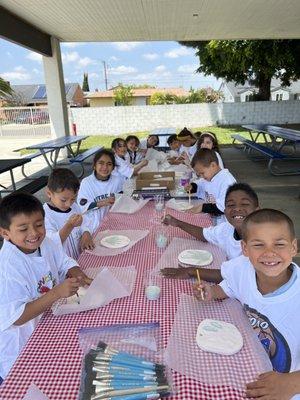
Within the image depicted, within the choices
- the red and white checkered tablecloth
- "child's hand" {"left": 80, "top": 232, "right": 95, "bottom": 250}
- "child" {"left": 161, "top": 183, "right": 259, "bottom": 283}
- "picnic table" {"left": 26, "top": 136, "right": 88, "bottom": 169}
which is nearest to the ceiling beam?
"picnic table" {"left": 26, "top": 136, "right": 88, "bottom": 169}

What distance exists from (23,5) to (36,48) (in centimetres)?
193

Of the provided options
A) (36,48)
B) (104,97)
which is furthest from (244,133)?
(104,97)

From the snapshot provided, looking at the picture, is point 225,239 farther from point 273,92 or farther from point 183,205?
point 273,92

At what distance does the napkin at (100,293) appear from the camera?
144 cm

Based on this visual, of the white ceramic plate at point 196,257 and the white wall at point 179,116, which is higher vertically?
the white wall at point 179,116

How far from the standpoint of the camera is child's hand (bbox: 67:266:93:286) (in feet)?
5.40

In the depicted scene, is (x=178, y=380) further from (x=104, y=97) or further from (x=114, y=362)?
(x=104, y=97)

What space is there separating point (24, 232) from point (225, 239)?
1.16 m

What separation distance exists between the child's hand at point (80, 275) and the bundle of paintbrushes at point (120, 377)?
53 centimetres

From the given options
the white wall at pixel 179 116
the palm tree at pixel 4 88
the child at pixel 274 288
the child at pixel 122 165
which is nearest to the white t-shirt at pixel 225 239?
the child at pixel 274 288

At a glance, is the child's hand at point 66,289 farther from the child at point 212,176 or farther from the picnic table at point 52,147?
the picnic table at point 52,147

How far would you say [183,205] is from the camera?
2.94 meters

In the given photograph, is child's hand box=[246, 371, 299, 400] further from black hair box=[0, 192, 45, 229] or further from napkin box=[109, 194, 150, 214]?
napkin box=[109, 194, 150, 214]

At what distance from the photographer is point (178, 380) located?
1.06 meters
